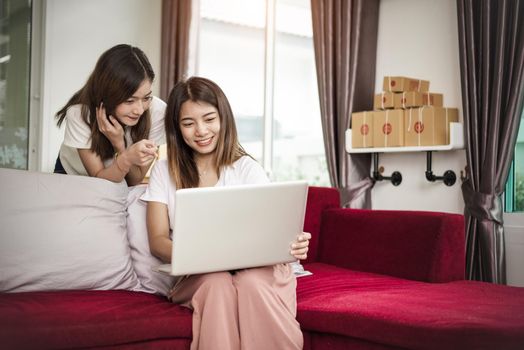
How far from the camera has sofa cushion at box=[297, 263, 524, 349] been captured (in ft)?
5.13

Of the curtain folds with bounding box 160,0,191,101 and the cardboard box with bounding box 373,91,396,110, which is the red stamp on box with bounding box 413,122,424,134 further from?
the curtain folds with bounding box 160,0,191,101

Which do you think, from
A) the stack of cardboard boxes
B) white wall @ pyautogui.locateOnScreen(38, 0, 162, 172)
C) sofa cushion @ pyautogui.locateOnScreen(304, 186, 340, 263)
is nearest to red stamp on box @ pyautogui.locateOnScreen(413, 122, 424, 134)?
the stack of cardboard boxes

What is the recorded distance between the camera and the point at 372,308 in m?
1.82

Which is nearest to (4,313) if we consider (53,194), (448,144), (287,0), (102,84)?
(53,194)

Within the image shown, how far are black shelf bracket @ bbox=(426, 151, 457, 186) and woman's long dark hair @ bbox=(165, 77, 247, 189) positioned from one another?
159 cm

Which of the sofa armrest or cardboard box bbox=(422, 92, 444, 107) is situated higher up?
cardboard box bbox=(422, 92, 444, 107)

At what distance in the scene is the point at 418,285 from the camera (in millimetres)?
2225

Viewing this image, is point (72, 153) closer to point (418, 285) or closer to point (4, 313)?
point (4, 313)

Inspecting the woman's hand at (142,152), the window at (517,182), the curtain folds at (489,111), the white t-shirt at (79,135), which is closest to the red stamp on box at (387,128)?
the curtain folds at (489,111)

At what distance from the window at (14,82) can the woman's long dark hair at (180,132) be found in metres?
2.54

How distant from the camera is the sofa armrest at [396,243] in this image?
2340 millimetres

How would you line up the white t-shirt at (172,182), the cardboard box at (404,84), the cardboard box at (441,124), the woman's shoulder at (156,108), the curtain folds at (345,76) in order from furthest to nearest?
the curtain folds at (345,76) → the cardboard box at (404,84) → the cardboard box at (441,124) → the woman's shoulder at (156,108) → the white t-shirt at (172,182)

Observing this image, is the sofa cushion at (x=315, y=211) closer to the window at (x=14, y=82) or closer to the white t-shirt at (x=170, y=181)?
the white t-shirt at (x=170, y=181)

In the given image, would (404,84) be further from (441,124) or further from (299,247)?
(299,247)
